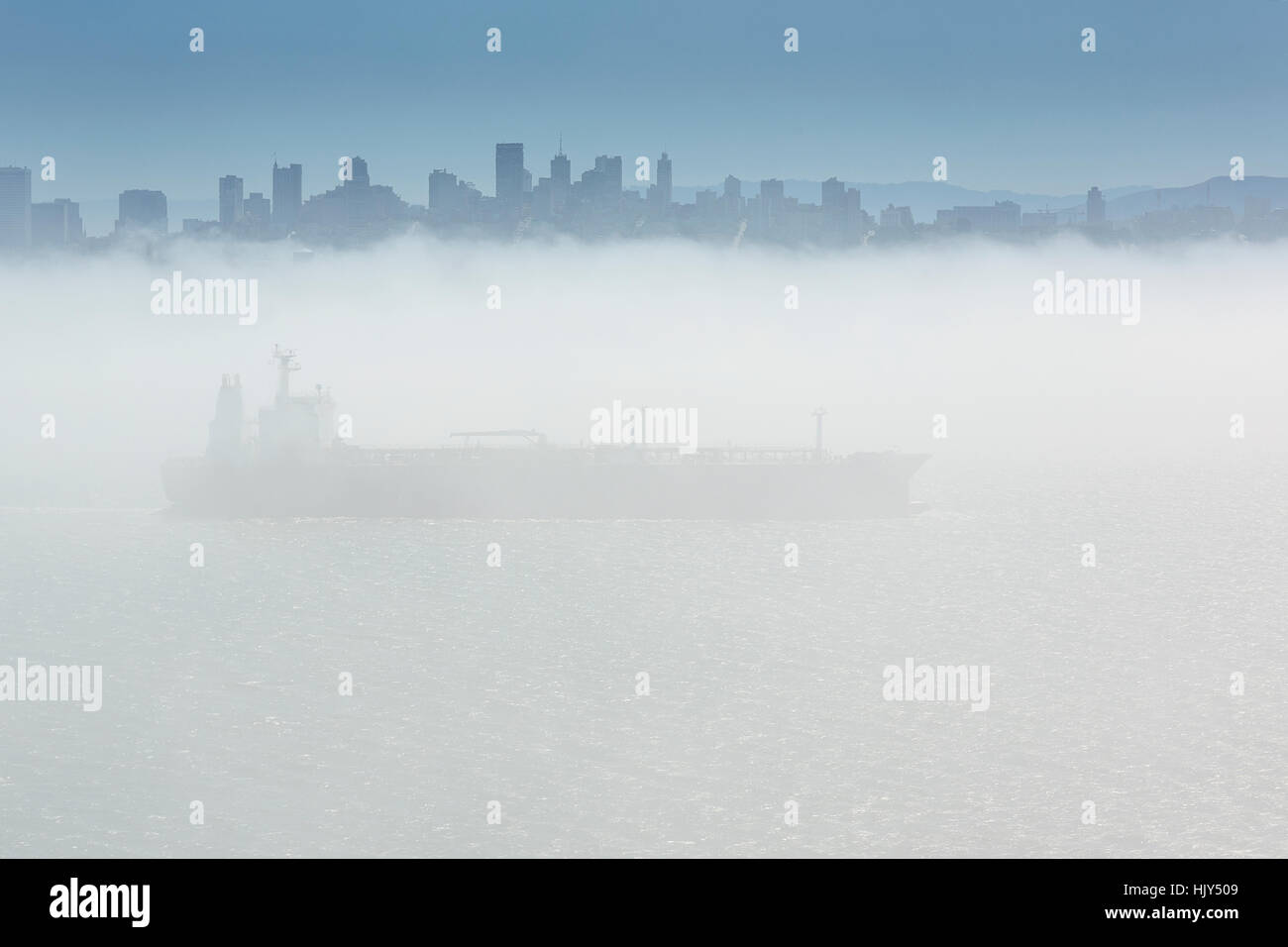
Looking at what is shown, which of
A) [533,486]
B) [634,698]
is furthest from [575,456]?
[634,698]

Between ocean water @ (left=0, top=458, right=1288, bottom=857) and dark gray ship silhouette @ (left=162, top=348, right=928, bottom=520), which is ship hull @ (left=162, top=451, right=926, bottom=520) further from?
ocean water @ (left=0, top=458, right=1288, bottom=857)

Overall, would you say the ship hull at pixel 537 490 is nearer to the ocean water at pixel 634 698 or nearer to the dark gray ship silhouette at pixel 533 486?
the dark gray ship silhouette at pixel 533 486

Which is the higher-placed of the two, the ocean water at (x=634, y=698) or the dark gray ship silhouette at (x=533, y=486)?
the dark gray ship silhouette at (x=533, y=486)

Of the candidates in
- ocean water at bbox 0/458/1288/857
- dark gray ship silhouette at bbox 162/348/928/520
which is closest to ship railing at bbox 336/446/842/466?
dark gray ship silhouette at bbox 162/348/928/520

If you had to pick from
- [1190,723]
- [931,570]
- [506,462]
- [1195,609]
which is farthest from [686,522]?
[1190,723]

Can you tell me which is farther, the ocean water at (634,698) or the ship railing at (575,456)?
the ship railing at (575,456)

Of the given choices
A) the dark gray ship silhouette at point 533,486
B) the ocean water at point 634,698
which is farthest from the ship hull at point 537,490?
the ocean water at point 634,698
